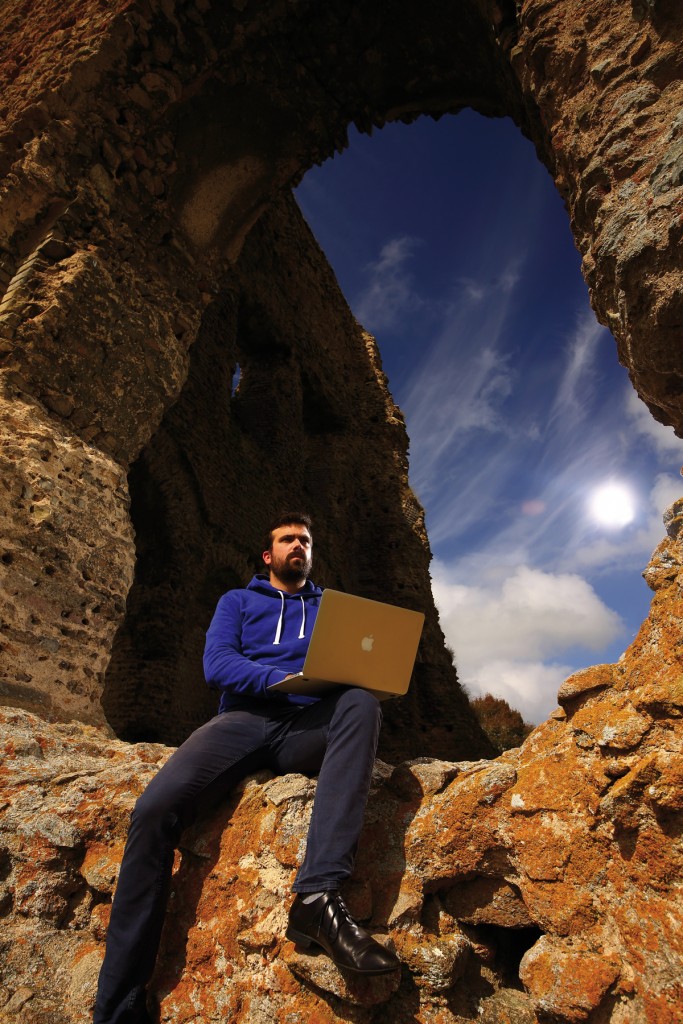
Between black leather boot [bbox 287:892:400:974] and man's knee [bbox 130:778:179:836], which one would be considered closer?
black leather boot [bbox 287:892:400:974]

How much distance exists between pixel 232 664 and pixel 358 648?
1.55 feet

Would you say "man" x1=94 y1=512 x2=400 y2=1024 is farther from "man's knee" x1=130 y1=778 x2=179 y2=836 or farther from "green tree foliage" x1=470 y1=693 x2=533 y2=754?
"green tree foliage" x1=470 y1=693 x2=533 y2=754

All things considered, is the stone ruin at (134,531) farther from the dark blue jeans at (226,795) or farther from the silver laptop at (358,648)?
the silver laptop at (358,648)

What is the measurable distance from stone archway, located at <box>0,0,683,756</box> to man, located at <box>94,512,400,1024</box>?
1367 millimetres

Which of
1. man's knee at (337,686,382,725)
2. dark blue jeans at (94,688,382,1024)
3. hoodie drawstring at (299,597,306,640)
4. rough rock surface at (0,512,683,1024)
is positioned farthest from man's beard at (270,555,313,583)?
rough rock surface at (0,512,683,1024)

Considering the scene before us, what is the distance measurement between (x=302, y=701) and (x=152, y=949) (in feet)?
2.64

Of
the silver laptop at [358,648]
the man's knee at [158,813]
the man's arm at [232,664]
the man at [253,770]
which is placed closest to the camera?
the man at [253,770]

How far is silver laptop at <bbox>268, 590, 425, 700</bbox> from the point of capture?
184cm

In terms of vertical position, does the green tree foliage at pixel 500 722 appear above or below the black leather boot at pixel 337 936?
above

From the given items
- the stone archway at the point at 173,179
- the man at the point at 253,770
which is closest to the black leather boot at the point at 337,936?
the man at the point at 253,770

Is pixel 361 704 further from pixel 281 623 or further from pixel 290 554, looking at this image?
pixel 290 554

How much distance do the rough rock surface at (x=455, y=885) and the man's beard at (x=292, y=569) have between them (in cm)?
88

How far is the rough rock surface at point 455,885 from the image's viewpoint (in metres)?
1.34

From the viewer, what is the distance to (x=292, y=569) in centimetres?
253
